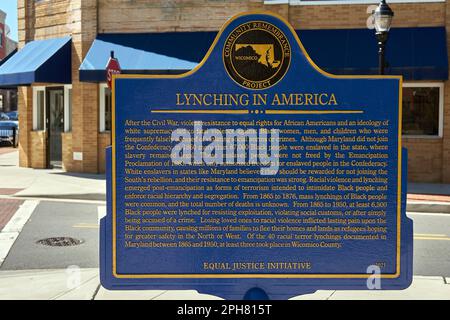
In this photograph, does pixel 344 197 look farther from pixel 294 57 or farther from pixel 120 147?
pixel 120 147

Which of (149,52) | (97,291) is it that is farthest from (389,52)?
(97,291)

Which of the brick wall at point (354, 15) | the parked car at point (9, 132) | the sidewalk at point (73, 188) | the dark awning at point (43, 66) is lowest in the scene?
the sidewalk at point (73, 188)

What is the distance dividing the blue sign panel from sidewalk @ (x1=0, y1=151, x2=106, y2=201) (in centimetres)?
1026

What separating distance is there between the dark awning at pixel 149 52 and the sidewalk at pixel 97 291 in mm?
10328

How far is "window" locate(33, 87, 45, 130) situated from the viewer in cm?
2105

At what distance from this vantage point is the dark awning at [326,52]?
15.9m

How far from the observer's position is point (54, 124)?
20859 mm

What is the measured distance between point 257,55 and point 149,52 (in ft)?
45.2

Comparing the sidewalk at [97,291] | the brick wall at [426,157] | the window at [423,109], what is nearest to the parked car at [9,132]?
the window at [423,109]

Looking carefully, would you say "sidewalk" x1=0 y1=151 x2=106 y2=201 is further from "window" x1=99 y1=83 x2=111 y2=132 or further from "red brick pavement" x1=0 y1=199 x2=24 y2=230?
"window" x1=99 y1=83 x2=111 y2=132

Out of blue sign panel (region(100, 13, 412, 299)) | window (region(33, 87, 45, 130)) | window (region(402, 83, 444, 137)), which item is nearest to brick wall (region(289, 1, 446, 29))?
window (region(402, 83, 444, 137))

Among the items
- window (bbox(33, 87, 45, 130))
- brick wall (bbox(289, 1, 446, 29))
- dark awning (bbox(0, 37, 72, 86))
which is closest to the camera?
brick wall (bbox(289, 1, 446, 29))

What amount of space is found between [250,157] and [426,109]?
14140mm

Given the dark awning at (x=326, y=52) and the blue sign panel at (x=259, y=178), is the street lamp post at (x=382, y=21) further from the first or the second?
the blue sign panel at (x=259, y=178)
